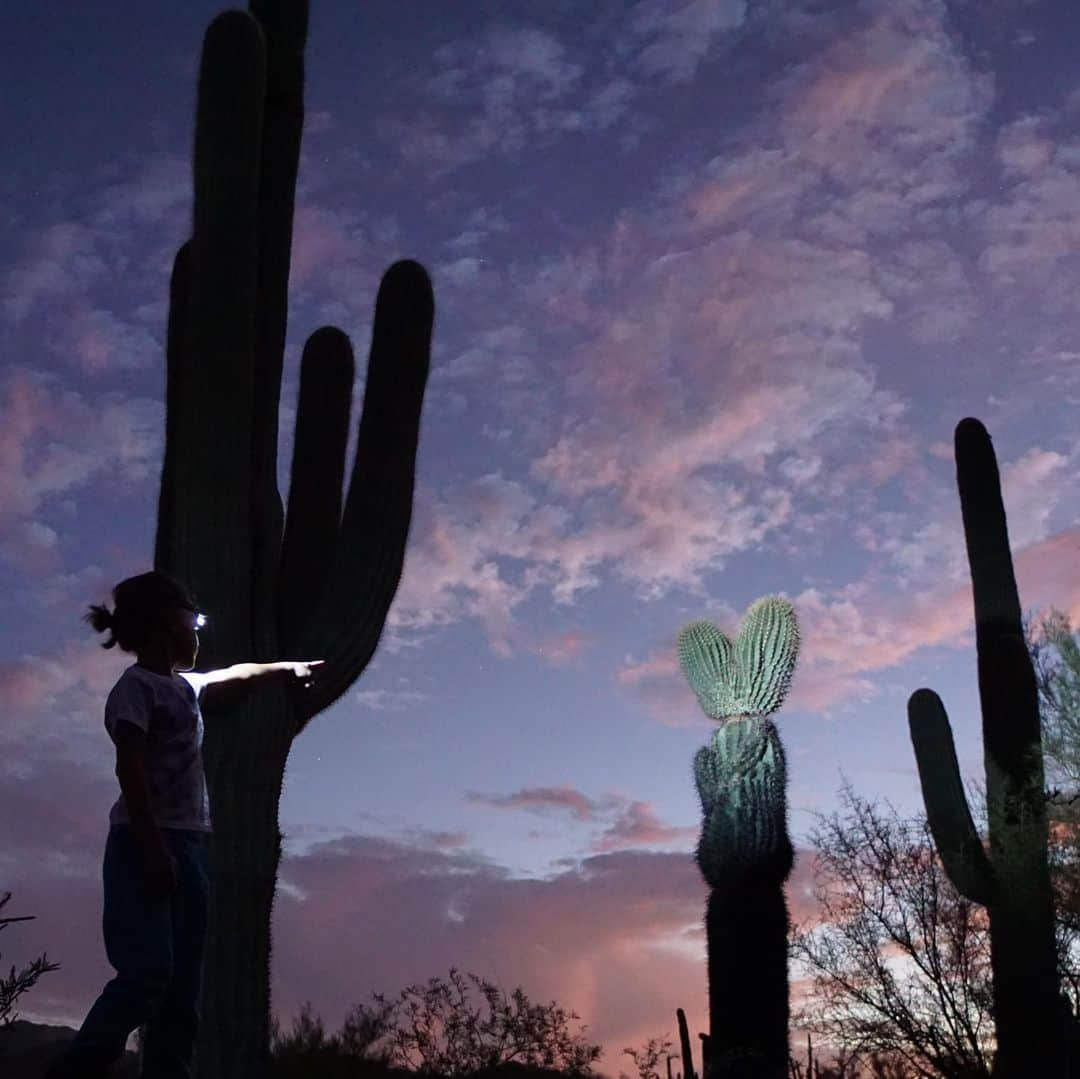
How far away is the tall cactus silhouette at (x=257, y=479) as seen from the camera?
8.07 metres

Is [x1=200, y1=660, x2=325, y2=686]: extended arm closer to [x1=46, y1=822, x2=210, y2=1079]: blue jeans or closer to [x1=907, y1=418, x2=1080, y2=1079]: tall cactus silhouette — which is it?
[x1=46, y1=822, x2=210, y2=1079]: blue jeans

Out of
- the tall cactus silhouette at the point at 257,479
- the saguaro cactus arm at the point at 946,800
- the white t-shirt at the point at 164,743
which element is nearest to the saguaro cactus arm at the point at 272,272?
the tall cactus silhouette at the point at 257,479

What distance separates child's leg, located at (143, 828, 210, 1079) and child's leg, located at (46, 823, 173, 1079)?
0.33 ft

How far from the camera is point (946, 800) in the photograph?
47.6ft

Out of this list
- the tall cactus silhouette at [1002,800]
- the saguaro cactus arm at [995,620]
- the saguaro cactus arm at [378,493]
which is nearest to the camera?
the saguaro cactus arm at [378,493]

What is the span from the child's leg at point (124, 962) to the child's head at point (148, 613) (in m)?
0.56

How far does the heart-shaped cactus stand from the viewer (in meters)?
13.8

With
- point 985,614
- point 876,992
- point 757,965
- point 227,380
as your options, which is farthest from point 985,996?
point 227,380

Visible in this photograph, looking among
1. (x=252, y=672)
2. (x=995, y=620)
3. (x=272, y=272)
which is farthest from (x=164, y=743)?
(x=995, y=620)

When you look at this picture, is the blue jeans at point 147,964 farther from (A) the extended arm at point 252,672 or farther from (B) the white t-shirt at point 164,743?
(A) the extended arm at point 252,672

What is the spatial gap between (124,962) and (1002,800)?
472 inches

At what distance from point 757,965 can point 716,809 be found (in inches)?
59.5

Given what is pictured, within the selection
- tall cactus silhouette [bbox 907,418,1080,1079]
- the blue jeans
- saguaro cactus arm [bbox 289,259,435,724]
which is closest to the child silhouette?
the blue jeans

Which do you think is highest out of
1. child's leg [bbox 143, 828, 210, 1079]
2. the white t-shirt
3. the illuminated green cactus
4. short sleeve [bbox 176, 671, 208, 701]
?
the illuminated green cactus
